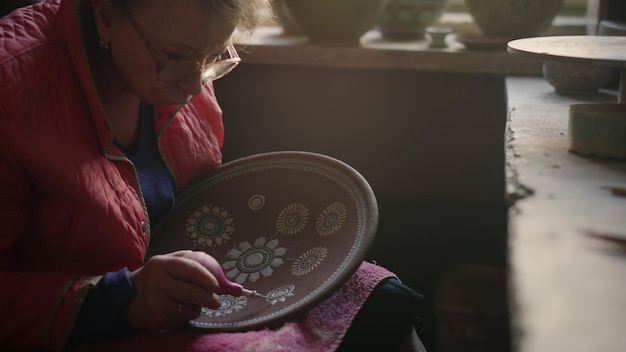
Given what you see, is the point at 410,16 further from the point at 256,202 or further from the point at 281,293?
the point at 281,293

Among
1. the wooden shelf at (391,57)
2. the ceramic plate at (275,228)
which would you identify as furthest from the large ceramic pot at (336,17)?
the ceramic plate at (275,228)

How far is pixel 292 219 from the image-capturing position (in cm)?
137

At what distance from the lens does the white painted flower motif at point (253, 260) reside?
4.21ft

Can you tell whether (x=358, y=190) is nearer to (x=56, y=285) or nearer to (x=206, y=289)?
(x=206, y=289)

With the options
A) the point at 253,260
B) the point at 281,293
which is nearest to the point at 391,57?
the point at 253,260

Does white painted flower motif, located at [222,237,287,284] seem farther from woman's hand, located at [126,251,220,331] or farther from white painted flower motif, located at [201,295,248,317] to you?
woman's hand, located at [126,251,220,331]

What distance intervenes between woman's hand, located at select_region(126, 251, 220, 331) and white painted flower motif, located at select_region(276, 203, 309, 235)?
350 millimetres

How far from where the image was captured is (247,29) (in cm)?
127

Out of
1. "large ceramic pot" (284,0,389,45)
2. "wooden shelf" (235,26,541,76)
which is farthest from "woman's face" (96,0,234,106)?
"large ceramic pot" (284,0,389,45)

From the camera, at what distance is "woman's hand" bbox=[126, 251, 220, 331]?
39.1 inches

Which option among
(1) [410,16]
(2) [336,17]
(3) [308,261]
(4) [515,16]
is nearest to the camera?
(3) [308,261]

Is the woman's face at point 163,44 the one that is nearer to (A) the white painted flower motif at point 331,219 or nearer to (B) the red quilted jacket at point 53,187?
(B) the red quilted jacket at point 53,187

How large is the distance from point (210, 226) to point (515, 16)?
3.53 ft

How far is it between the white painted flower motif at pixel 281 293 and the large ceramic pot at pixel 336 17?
1.07m
